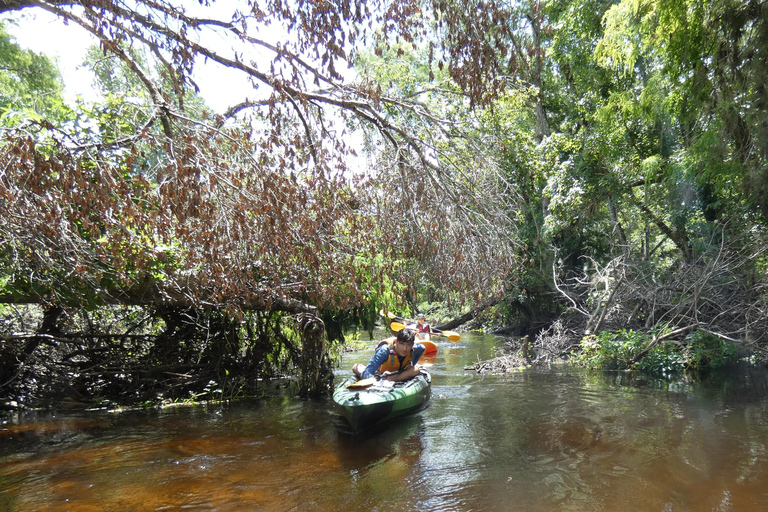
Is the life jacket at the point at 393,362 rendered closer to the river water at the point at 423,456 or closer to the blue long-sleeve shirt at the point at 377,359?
the blue long-sleeve shirt at the point at 377,359

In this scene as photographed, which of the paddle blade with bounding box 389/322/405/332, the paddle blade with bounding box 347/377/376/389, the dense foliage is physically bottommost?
the paddle blade with bounding box 347/377/376/389

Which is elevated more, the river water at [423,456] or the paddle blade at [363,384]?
the paddle blade at [363,384]

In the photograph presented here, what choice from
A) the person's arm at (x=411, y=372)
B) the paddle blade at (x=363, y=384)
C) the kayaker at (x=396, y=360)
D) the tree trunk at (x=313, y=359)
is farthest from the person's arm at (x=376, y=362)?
the tree trunk at (x=313, y=359)

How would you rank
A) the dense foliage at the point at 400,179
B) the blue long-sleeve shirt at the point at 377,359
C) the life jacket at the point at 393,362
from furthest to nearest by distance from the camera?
the life jacket at the point at 393,362, the blue long-sleeve shirt at the point at 377,359, the dense foliage at the point at 400,179

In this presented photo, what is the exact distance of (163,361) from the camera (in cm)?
926

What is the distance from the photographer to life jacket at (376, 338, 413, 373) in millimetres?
8500

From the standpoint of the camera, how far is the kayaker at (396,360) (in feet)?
27.0

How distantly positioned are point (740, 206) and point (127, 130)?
10924mm

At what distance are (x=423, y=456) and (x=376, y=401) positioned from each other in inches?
42.6

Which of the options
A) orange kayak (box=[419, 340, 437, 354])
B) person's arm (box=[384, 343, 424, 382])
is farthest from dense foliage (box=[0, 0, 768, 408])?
orange kayak (box=[419, 340, 437, 354])

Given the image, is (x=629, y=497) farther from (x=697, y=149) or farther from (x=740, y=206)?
(x=740, y=206)

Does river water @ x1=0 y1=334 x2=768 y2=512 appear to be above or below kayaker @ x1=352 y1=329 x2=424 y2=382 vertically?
below

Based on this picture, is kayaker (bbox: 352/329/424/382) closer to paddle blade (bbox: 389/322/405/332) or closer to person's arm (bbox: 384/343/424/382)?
person's arm (bbox: 384/343/424/382)

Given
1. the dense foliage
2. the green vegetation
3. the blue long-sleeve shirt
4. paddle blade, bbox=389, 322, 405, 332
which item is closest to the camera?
the dense foliage
